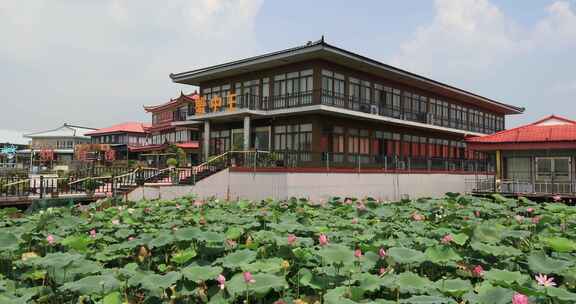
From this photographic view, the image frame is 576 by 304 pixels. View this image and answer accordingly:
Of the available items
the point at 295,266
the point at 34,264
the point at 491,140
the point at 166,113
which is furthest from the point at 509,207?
the point at 166,113

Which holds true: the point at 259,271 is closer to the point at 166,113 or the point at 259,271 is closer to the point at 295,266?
the point at 295,266

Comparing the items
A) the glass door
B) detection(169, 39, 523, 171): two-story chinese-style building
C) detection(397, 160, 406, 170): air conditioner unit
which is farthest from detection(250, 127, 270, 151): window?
the glass door

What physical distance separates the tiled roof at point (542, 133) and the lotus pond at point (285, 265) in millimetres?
16724

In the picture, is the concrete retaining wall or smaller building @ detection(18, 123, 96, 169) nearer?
the concrete retaining wall

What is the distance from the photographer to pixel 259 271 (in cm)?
369

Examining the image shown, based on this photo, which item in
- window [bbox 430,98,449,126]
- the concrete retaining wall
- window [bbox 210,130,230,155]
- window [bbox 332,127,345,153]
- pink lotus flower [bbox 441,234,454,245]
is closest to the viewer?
pink lotus flower [bbox 441,234,454,245]

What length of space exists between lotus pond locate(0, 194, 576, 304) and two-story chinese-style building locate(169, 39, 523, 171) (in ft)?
50.2

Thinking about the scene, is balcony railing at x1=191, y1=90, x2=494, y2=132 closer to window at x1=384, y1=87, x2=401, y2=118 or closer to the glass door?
window at x1=384, y1=87, x2=401, y2=118

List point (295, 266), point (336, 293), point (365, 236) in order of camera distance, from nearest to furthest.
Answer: point (336, 293) → point (295, 266) → point (365, 236)

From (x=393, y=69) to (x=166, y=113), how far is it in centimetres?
2978

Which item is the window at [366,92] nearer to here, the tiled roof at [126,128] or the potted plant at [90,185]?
the potted plant at [90,185]

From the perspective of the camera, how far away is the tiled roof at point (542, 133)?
67.5 ft

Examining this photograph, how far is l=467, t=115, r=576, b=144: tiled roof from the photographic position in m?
20.6

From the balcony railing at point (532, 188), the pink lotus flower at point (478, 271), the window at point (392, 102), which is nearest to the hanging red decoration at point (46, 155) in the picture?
the window at point (392, 102)
